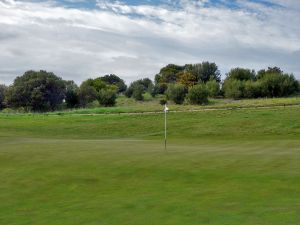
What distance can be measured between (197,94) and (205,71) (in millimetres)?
49714

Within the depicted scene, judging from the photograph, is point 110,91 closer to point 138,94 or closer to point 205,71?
point 138,94

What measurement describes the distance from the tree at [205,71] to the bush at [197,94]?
1702 inches

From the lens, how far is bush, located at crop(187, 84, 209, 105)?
9840 centimetres

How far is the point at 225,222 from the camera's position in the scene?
1301 centimetres

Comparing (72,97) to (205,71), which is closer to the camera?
(72,97)

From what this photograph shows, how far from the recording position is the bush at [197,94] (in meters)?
98.4

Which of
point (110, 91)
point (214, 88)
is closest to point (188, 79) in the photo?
point (214, 88)

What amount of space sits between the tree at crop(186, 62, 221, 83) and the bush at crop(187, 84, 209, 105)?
4322cm

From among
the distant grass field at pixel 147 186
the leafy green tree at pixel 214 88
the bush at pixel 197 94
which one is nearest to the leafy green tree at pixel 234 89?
the leafy green tree at pixel 214 88

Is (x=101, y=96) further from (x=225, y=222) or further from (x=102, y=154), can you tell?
(x=225, y=222)

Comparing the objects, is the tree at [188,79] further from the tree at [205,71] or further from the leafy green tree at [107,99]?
the leafy green tree at [107,99]

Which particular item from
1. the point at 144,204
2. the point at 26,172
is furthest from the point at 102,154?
the point at 144,204

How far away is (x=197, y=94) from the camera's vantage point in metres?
99.0

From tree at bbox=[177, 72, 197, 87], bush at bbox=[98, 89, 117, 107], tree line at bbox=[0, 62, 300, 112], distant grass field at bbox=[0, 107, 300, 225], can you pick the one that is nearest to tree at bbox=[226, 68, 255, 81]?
tree line at bbox=[0, 62, 300, 112]
